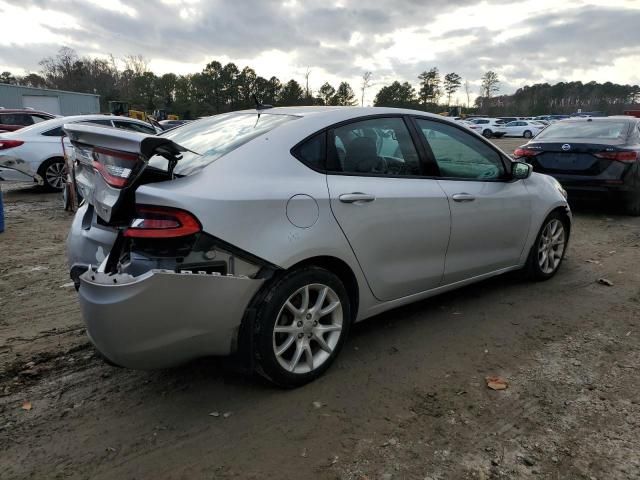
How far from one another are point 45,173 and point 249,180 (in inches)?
345

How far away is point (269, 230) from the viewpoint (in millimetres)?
2576

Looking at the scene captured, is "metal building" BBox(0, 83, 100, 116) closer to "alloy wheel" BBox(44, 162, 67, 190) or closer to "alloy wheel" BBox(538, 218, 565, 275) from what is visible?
"alloy wheel" BBox(44, 162, 67, 190)

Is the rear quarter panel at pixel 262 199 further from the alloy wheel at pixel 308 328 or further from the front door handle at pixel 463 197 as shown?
the front door handle at pixel 463 197

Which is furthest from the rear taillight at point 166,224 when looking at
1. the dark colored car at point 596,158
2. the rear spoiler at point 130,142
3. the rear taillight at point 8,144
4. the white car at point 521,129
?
the white car at point 521,129

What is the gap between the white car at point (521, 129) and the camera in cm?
3934

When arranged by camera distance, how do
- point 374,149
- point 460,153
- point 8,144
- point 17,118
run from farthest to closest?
point 17,118 < point 8,144 < point 460,153 < point 374,149

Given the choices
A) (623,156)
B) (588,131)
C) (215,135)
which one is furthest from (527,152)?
(215,135)

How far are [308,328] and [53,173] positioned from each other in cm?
898

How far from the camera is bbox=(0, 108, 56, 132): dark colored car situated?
44.7 feet

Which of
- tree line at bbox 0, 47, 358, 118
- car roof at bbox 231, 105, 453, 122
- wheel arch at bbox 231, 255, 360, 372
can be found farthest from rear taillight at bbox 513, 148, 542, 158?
tree line at bbox 0, 47, 358, 118

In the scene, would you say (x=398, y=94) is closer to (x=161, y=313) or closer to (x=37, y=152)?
(x=37, y=152)

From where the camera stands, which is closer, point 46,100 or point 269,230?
point 269,230

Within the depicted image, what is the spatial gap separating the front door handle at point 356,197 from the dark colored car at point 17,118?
13453mm

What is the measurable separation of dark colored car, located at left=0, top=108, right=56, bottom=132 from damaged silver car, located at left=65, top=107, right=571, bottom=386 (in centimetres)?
1253
